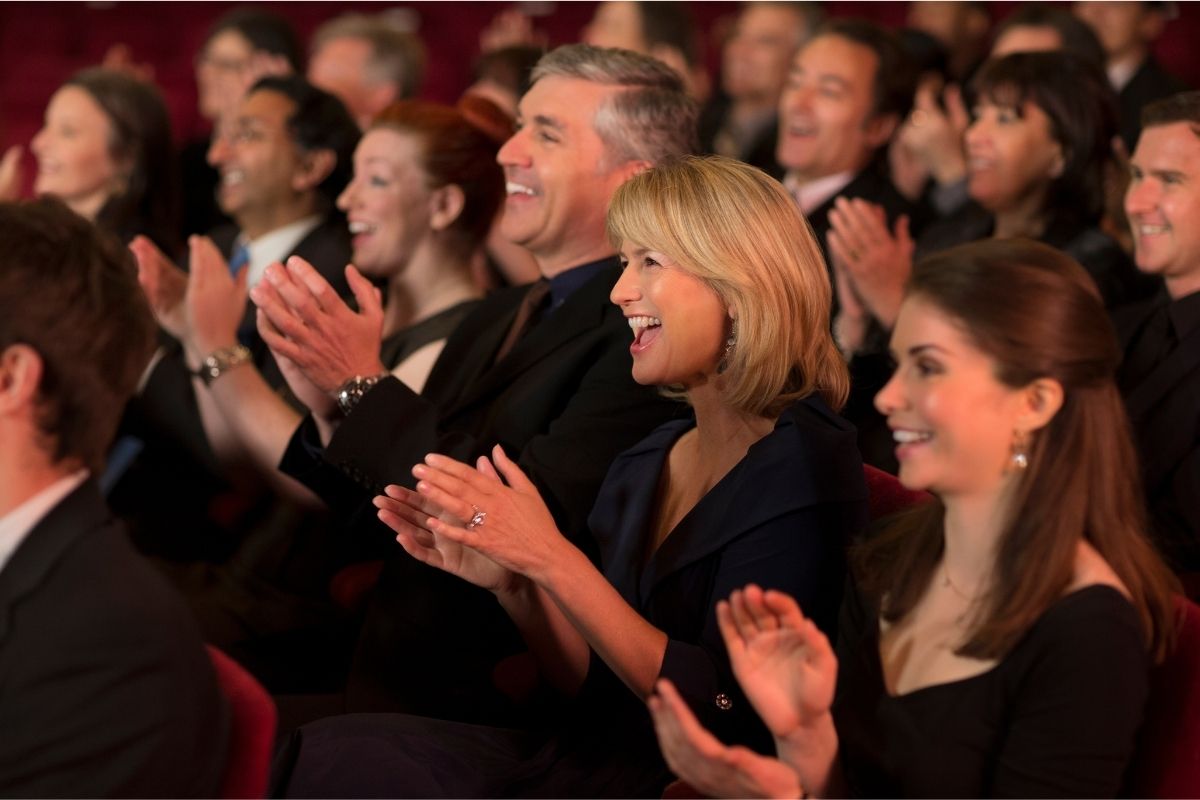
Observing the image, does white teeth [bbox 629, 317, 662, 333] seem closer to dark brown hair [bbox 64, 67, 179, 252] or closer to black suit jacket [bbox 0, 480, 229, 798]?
black suit jacket [bbox 0, 480, 229, 798]

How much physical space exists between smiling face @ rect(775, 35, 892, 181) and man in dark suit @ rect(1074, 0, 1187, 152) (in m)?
1.04

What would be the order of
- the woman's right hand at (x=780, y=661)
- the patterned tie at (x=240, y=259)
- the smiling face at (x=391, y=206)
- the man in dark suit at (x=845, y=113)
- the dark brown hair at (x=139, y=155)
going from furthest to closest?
the dark brown hair at (x=139, y=155), the man in dark suit at (x=845, y=113), the patterned tie at (x=240, y=259), the smiling face at (x=391, y=206), the woman's right hand at (x=780, y=661)

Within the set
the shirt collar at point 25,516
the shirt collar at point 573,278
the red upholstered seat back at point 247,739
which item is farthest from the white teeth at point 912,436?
the shirt collar at point 573,278

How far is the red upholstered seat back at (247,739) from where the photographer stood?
1326 millimetres

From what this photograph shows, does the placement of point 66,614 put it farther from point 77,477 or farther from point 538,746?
point 538,746

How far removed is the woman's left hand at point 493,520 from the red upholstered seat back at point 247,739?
302mm

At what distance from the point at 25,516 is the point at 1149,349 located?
172 cm

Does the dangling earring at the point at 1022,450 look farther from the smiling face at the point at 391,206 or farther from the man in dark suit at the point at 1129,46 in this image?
the man in dark suit at the point at 1129,46

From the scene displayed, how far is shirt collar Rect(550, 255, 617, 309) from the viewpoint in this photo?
2332 mm

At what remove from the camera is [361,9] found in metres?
6.86

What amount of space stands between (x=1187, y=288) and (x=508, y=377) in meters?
1.06

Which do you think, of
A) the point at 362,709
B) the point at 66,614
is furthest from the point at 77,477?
the point at 362,709

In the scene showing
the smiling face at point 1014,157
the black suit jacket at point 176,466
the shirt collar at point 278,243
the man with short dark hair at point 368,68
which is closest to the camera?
the black suit jacket at point 176,466

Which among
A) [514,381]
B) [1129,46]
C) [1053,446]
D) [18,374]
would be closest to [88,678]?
[18,374]
